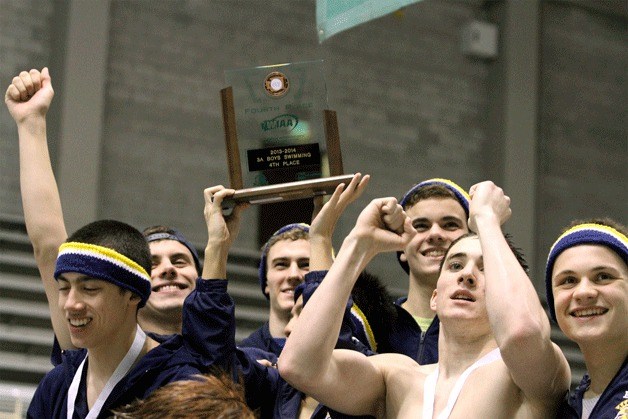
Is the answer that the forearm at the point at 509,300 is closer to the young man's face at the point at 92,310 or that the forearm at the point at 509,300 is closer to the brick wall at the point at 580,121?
the young man's face at the point at 92,310

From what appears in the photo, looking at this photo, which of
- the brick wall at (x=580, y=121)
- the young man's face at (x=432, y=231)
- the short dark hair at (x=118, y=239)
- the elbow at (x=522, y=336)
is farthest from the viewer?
the brick wall at (x=580, y=121)

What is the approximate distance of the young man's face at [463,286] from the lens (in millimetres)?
2961

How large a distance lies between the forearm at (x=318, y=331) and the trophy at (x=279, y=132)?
0.50m

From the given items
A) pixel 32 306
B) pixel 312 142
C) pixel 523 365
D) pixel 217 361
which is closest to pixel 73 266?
pixel 217 361

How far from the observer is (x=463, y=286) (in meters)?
3.00

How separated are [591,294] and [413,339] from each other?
1.13 m

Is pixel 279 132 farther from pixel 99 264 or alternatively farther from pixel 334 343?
pixel 334 343

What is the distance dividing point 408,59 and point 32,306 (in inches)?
150

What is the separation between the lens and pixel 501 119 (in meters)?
9.93

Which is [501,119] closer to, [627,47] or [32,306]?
[627,47]

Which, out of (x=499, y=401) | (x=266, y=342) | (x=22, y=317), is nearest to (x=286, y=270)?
(x=266, y=342)

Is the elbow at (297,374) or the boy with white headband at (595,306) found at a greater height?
the boy with white headband at (595,306)

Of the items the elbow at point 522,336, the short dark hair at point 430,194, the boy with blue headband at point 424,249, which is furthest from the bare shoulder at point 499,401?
the short dark hair at point 430,194

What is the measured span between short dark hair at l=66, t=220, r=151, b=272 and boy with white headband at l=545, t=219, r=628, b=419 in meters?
1.17
